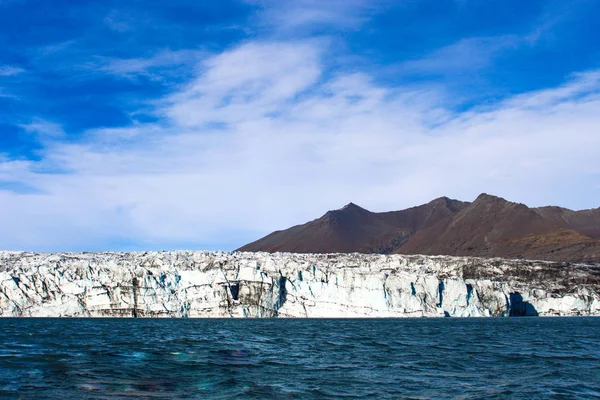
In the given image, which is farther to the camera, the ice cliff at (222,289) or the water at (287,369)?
the ice cliff at (222,289)

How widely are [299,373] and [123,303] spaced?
41.4 meters

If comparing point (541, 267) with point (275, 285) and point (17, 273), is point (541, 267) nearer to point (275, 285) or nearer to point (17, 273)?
point (275, 285)

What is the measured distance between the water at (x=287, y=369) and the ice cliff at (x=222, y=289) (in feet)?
81.4

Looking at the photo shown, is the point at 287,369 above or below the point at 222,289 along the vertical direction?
below

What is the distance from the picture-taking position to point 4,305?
5572cm

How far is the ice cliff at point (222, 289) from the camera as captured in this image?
5556 cm

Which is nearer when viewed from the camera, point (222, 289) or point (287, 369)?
point (287, 369)

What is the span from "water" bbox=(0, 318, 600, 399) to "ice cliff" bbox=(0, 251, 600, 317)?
24.8 m

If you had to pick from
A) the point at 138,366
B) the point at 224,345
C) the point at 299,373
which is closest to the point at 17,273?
the point at 224,345

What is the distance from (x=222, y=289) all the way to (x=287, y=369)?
3820 centimetres

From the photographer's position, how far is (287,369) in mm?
20234

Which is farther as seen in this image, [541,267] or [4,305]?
[541,267]

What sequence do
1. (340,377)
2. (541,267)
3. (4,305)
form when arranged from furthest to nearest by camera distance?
(541,267)
(4,305)
(340,377)

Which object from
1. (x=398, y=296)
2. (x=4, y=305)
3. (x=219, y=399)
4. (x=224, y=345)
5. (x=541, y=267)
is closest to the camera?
(x=219, y=399)
